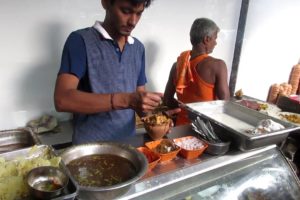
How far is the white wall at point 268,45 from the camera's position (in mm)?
4461

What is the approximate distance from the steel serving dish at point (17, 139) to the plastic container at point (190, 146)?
2.47 ft

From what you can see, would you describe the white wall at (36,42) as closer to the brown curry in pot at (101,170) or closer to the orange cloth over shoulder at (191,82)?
the orange cloth over shoulder at (191,82)

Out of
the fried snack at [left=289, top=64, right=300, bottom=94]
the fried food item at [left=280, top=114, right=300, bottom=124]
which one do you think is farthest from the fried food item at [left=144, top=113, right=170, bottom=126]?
the fried snack at [left=289, top=64, right=300, bottom=94]

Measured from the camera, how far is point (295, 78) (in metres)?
5.28

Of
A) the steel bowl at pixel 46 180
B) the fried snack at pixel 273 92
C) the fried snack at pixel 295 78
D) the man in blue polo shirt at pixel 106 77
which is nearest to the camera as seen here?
the steel bowl at pixel 46 180

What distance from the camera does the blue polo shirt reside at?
1.62 m

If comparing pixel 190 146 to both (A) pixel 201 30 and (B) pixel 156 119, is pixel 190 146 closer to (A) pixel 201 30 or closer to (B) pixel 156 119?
(B) pixel 156 119

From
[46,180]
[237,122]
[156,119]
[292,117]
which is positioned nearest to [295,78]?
[292,117]

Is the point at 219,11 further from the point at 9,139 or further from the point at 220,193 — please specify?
the point at 9,139

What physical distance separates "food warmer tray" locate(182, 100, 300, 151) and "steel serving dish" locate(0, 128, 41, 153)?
1.02 metres

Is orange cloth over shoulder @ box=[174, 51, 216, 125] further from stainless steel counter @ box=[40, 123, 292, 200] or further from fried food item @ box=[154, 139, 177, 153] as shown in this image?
fried food item @ box=[154, 139, 177, 153]

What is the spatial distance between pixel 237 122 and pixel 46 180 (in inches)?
54.8

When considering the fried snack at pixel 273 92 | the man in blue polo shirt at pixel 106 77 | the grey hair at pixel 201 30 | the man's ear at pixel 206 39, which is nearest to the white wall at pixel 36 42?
the grey hair at pixel 201 30

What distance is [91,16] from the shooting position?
115 inches
